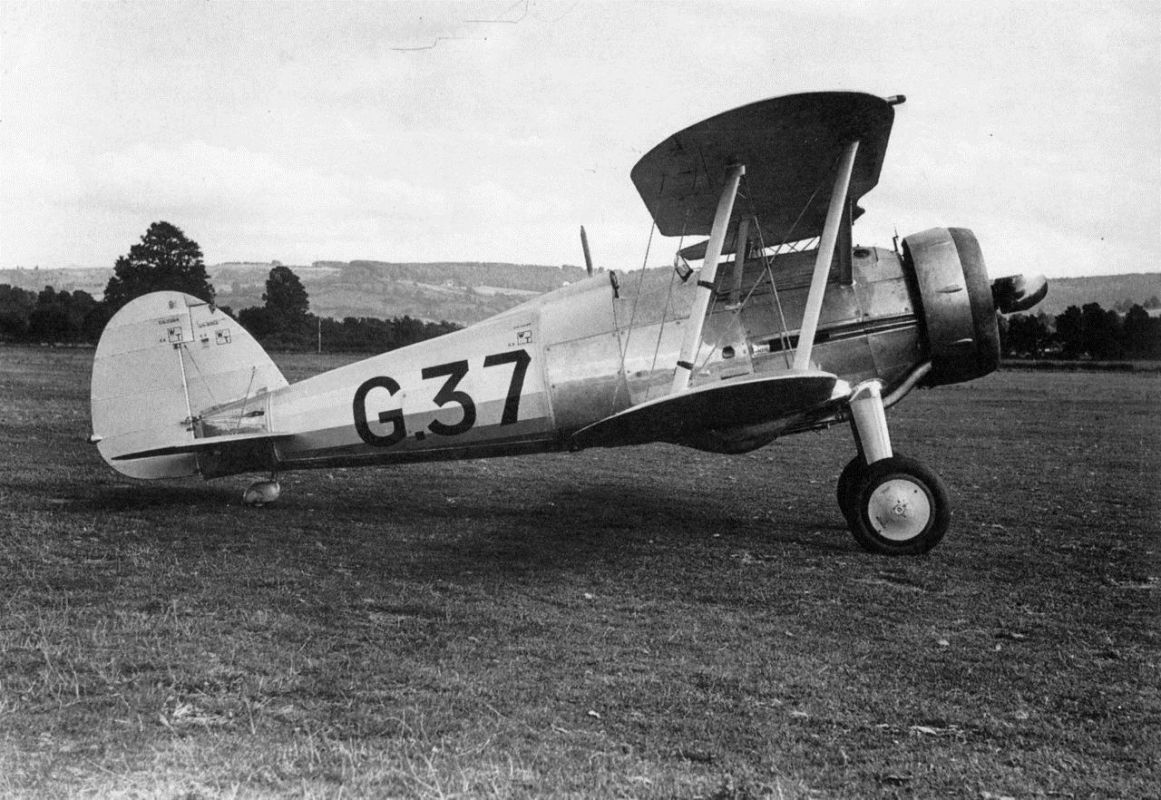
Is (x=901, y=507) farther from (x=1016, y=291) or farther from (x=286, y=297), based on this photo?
(x=286, y=297)

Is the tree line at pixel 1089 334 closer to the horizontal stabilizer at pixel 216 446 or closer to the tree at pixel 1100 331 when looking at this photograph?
the tree at pixel 1100 331

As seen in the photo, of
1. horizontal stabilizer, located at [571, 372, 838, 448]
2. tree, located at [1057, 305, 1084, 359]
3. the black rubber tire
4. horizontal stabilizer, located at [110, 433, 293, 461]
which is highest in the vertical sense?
tree, located at [1057, 305, 1084, 359]

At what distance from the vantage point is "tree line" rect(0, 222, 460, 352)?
35.6 meters

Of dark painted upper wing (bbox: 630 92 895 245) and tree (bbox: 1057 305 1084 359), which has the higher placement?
dark painted upper wing (bbox: 630 92 895 245)

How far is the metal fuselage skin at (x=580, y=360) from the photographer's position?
635 centimetres

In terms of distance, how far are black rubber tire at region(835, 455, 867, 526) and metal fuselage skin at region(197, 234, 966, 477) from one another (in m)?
0.65

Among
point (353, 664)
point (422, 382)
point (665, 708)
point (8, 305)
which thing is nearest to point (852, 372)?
point (422, 382)

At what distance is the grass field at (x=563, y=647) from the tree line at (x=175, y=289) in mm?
27820

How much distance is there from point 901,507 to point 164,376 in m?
5.93

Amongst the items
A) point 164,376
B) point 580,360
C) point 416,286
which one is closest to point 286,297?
point 416,286

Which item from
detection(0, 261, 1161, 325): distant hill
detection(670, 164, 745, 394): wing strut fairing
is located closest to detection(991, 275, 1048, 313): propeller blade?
detection(670, 164, 745, 394): wing strut fairing

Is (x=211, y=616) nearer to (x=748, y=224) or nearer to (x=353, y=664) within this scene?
(x=353, y=664)

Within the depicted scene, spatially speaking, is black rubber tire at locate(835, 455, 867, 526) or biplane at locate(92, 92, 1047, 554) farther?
black rubber tire at locate(835, 455, 867, 526)

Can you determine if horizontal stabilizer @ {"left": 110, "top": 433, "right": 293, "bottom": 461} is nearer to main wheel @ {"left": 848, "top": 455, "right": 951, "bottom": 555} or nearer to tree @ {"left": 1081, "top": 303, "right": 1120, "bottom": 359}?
main wheel @ {"left": 848, "top": 455, "right": 951, "bottom": 555}
